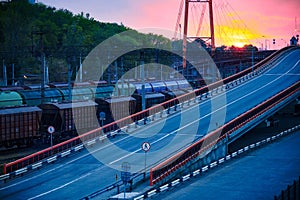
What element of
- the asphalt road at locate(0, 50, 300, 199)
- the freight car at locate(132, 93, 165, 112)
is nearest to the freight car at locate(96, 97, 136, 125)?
the freight car at locate(132, 93, 165, 112)

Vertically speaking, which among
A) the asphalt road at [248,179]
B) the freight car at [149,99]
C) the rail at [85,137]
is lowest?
the asphalt road at [248,179]

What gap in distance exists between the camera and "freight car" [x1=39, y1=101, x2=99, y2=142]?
49.6 meters

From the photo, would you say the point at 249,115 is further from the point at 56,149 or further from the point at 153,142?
the point at 56,149

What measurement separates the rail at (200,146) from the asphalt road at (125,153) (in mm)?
1883

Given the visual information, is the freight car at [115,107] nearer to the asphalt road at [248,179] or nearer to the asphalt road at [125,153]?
the asphalt road at [125,153]

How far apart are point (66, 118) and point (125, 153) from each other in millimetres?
14370

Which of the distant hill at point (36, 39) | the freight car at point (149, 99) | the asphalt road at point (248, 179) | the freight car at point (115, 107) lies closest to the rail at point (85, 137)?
the freight car at point (115, 107)

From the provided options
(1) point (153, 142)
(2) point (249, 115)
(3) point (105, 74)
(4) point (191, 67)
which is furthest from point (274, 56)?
(1) point (153, 142)

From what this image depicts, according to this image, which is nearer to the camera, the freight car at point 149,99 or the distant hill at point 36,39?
the freight car at point 149,99

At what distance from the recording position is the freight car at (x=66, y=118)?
4959cm

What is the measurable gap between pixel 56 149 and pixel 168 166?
11.5 metres

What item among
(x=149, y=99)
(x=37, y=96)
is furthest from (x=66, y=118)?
(x=149, y=99)

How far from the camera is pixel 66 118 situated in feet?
164

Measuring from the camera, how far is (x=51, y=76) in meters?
111
